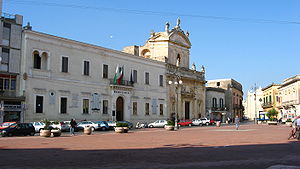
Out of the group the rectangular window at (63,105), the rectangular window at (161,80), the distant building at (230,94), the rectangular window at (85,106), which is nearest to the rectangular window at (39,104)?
the rectangular window at (63,105)

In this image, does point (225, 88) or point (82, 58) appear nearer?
point (82, 58)

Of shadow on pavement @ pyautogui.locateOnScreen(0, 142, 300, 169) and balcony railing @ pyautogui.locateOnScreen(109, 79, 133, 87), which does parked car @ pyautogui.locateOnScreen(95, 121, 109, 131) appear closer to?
balcony railing @ pyautogui.locateOnScreen(109, 79, 133, 87)

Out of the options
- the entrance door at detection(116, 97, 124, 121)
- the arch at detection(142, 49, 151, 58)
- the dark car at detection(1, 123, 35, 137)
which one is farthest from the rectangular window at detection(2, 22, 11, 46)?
the arch at detection(142, 49, 151, 58)

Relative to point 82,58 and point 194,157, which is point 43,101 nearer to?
point 82,58

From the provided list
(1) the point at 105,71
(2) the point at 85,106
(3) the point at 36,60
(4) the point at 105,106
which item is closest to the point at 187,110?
(4) the point at 105,106

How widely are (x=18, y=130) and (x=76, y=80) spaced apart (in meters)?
14.6

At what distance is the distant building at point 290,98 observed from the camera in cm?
6995

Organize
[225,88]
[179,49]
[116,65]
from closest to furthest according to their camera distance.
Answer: [116,65], [179,49], [225,88]

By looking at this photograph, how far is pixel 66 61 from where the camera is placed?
136ft

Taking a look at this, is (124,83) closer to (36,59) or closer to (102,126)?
(102,126)

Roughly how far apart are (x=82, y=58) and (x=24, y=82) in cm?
916

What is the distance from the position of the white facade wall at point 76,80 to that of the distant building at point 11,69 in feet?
2.35

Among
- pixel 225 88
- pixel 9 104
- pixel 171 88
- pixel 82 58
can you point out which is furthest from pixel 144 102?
pixel 225 88

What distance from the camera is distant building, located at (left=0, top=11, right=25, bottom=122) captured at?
34594 millimetres
